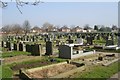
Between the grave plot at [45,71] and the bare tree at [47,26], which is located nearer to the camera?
the grave plot at [45,71]

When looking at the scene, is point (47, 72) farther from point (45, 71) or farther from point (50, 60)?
point (50, 60)

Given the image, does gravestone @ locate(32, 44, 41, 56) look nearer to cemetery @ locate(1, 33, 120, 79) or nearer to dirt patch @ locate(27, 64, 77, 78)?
cemetery @ locate(1, 33, 120, 79)

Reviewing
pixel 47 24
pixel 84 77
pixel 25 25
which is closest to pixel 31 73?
pixel 84 77

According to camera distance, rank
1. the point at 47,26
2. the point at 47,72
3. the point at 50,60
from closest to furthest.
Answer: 1. the point at 47,72
2. the point at 50,60
3. the point at 47,26

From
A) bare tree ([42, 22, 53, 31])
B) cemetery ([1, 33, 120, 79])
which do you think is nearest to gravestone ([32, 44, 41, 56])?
cemetery ([1, 33, 120, 79])

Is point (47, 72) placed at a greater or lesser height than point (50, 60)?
lesser

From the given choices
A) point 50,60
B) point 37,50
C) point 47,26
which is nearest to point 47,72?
point 50,60

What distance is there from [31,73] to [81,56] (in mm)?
7750

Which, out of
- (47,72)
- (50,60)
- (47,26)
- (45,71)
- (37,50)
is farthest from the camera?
(47,26)

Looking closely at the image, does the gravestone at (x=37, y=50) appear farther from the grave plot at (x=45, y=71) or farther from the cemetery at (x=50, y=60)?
the grave plot at (x=45, y=71)

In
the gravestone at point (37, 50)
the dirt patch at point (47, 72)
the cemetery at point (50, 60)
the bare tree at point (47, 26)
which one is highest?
the bare tree at point (47, 26)

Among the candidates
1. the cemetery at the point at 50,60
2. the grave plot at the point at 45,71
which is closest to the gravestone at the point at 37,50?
the cemetery at the point at 50,60

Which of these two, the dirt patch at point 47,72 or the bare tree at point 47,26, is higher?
the bare tree at point 47,26

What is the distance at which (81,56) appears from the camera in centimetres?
1855
